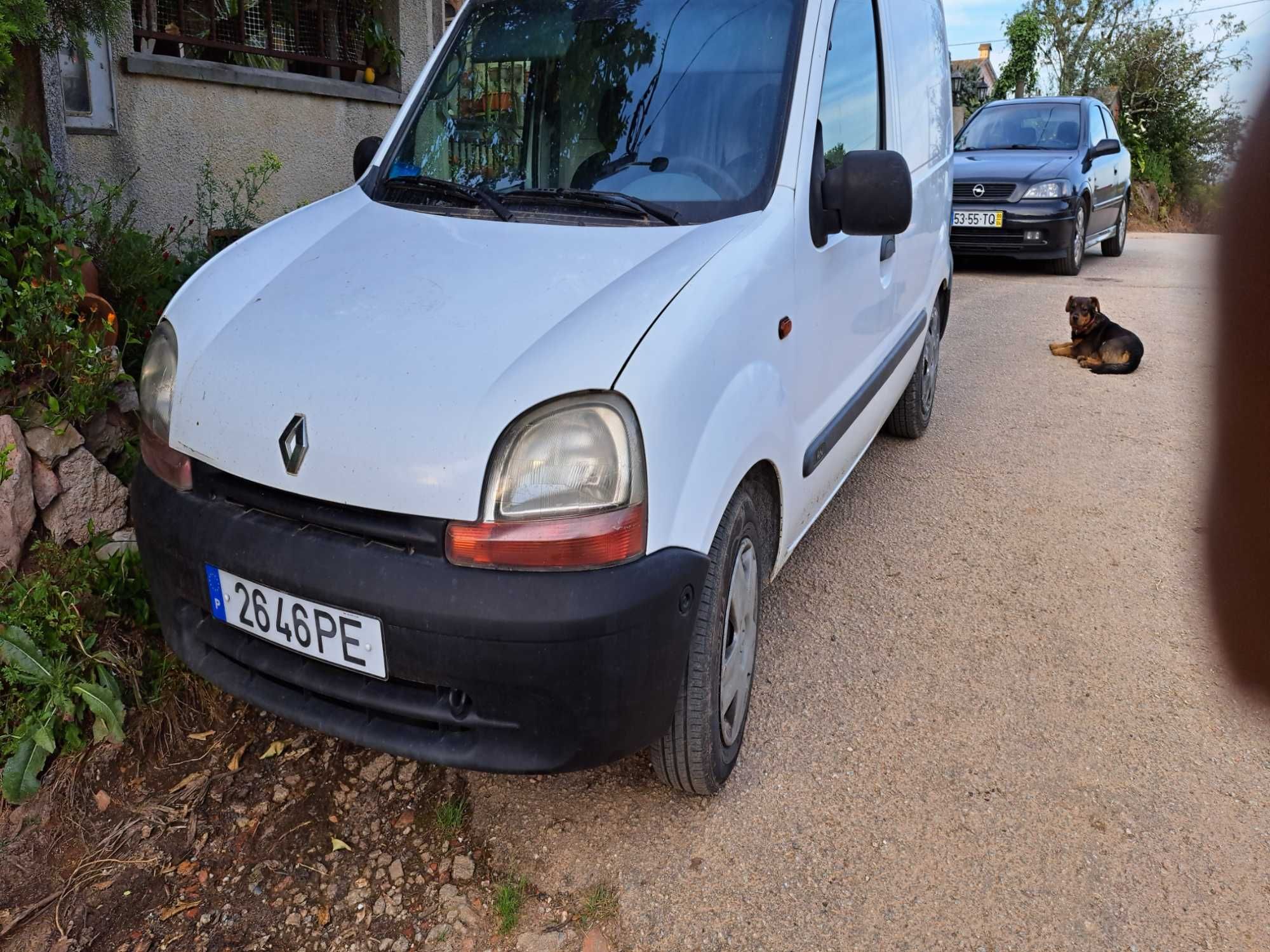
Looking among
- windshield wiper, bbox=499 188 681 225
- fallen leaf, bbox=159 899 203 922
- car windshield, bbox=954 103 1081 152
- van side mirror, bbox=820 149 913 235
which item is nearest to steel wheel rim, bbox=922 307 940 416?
van side mirror, bbox=820 149 913 235

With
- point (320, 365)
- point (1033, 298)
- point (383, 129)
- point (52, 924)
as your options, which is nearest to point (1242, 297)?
point (320, 365)

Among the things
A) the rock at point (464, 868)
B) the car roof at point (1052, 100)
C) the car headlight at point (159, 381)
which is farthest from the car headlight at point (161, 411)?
the car roof at point (1052, 100)

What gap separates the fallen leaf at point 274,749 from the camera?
283cm

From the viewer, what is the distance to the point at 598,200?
2.79 metres

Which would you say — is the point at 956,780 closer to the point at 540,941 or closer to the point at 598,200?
the point at 540,941

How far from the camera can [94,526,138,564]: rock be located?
314 centimetres

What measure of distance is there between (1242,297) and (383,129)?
24.0 feet

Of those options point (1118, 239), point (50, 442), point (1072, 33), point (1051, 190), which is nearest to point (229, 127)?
point (50, 442)

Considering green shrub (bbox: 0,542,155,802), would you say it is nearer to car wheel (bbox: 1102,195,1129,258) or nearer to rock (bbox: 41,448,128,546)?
rock (bbox: 41,448,128,546)

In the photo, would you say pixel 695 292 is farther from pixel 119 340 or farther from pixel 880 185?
pixel 119 340

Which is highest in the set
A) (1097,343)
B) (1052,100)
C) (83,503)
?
(1052,100)

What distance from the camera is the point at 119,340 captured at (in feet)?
12.6

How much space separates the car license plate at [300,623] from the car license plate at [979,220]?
9.41 m

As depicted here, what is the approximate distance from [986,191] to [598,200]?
8.69 m
